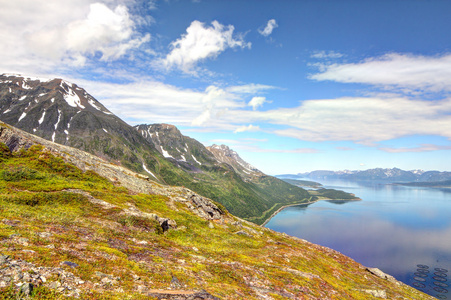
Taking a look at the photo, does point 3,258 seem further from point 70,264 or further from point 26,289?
point 26,289

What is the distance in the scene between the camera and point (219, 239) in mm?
43656

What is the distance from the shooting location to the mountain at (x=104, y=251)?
1434 cm

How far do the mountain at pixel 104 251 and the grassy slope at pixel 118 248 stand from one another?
0.11m

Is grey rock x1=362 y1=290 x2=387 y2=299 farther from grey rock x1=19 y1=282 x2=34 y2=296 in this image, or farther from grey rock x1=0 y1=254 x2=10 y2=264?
grey rock x1=0 y1=254 x2=10 y2=264

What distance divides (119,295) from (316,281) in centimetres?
A: 3202

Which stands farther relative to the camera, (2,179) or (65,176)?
(65,176)

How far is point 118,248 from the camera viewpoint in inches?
904

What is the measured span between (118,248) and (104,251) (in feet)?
8.82

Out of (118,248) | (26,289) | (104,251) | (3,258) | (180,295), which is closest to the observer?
(26,289)

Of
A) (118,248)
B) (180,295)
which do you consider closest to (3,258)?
(118,248)

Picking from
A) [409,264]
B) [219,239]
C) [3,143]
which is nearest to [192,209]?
[219,239]

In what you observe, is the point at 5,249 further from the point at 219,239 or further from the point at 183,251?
the point at 219,239

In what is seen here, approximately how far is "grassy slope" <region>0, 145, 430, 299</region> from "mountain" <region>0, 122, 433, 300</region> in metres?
0.11

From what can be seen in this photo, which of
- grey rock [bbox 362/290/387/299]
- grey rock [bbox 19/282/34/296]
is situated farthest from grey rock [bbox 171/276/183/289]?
grey rock [bbox 362/290/387/299]
